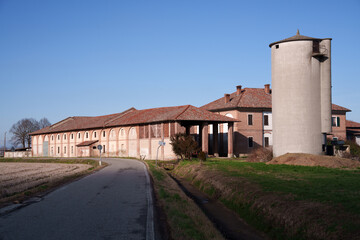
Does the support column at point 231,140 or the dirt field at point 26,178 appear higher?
the support column at point 231,140

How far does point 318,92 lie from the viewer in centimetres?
2980

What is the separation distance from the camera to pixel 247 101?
5109 centimetres

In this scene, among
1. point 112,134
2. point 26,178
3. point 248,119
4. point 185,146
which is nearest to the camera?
point 26,178

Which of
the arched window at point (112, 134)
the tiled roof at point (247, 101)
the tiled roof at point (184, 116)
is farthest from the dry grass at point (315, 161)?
the arched window at point (112, 134)

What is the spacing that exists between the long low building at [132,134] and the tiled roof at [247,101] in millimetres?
3615

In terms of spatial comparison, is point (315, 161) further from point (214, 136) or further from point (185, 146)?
point (214, 136)

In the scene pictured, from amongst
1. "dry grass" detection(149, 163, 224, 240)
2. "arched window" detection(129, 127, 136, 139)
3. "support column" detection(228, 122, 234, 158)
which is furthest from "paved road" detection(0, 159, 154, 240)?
"arched window" detection(129, 127, 136, 139)

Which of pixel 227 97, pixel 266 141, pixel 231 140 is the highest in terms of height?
pixel 227 97

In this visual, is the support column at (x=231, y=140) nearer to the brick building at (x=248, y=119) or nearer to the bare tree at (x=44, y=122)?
the brick building at (x=248, y=119)

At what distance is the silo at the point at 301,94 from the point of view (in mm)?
29422

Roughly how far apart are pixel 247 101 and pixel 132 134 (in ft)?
56.0

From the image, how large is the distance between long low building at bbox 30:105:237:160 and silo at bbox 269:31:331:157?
491 inches

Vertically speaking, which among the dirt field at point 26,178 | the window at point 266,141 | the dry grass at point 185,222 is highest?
the window at point 266,141

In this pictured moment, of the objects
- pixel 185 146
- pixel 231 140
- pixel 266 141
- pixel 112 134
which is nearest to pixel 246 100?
pixel 266 141
